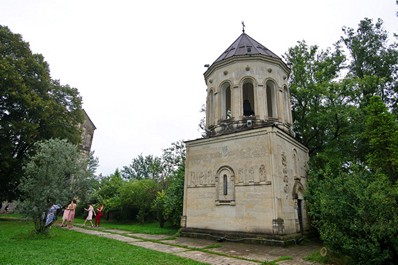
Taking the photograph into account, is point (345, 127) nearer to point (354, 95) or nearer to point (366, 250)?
point (354, 95)

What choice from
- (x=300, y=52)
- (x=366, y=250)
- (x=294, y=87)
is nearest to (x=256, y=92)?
(x=294, y=87)

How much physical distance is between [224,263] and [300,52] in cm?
1827

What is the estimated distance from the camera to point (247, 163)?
12422 mm

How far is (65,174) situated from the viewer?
38.7 ft

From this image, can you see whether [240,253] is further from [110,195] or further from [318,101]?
[110,195]

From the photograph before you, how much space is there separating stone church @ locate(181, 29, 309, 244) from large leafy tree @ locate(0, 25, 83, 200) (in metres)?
12.0

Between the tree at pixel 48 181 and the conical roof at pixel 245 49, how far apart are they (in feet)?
35.2

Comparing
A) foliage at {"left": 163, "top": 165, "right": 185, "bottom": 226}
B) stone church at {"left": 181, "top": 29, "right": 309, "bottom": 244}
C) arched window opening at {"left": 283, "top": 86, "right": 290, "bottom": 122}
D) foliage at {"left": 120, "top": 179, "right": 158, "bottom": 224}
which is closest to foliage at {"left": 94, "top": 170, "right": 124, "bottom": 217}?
foliage at {"left": 120, "top": 179, "right": 158, "bottom": 224}

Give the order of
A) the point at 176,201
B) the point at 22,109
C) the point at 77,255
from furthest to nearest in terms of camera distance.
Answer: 1. the point at 22,109
2. the point at 176,201
3. the point at 77,255

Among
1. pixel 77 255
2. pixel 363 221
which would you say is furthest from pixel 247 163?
pixel 77 255

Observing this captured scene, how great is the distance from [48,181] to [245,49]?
1364cm

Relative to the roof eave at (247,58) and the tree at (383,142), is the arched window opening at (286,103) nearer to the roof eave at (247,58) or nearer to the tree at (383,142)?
the roof eave at (247,58)

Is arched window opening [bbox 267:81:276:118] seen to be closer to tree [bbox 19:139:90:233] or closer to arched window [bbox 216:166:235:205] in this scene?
arched window [bbox 216:166:235:205]

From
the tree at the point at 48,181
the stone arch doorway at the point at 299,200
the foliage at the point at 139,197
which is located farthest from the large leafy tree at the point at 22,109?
the stone arch doorway at the point at 299,200
